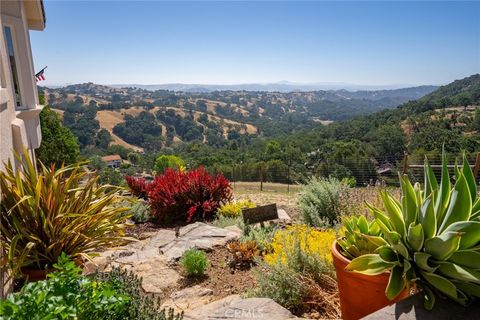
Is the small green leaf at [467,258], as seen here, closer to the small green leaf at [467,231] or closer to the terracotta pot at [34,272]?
the small green leaf at [467,231]

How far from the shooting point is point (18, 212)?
110 inches

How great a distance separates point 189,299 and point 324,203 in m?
2.76

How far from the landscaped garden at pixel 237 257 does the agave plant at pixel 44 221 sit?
0.01 metres

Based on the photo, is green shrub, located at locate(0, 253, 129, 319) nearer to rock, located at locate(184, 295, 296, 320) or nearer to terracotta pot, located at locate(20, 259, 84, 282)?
rock, located at locate(184, 295, 296, 320)

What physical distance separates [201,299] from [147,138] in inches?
4532

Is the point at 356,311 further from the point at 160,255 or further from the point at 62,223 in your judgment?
the point at 160,255

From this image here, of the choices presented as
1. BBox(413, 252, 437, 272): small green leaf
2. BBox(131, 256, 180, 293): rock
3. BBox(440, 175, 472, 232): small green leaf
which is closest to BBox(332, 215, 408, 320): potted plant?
BBox(413, 252, 437, 272): small green leaf

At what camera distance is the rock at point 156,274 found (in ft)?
11.4

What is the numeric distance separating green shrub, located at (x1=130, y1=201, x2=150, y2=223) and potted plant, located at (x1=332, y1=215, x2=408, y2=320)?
5015 millimetres

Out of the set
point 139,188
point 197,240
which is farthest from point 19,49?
point 139,188

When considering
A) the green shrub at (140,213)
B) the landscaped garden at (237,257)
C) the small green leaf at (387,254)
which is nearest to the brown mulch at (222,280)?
the landscaped garden at (237,257)

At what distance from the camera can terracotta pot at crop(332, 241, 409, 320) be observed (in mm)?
1902

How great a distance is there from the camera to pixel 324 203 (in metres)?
5.13

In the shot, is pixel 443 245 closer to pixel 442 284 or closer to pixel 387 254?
pixel 442 284
